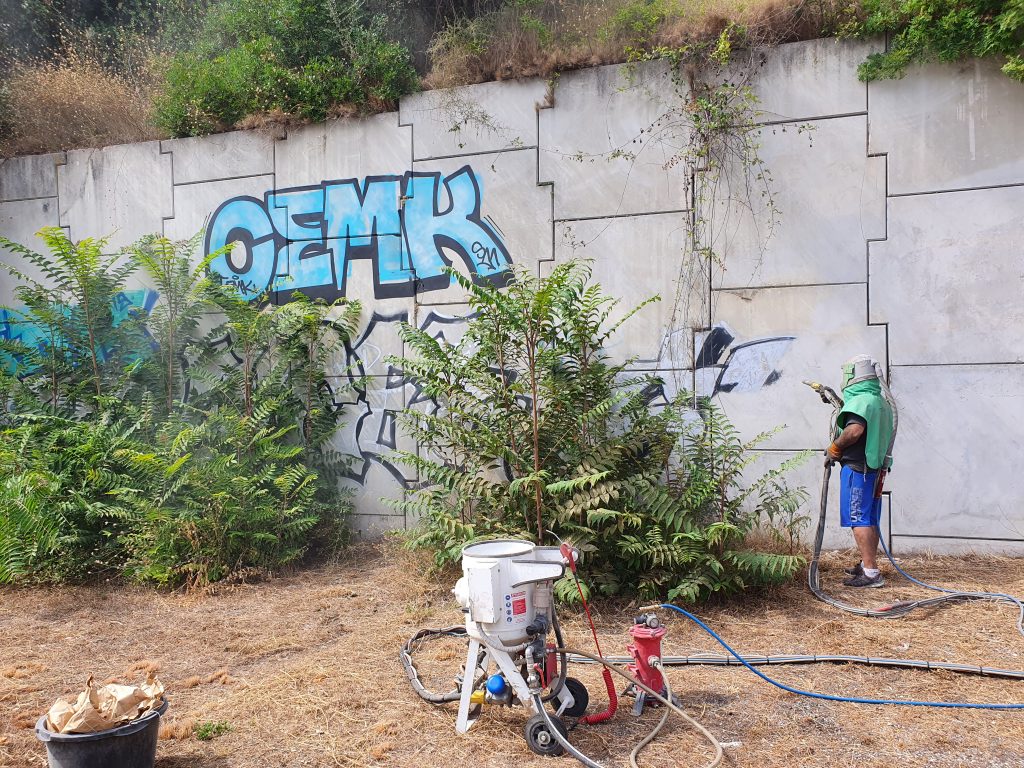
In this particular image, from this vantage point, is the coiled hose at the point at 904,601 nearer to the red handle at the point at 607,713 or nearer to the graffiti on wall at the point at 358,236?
the red handle at the point at 607,713

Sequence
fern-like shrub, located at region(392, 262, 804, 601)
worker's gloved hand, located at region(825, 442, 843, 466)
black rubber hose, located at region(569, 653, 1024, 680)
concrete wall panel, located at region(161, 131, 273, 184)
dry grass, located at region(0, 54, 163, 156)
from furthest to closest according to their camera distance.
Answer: dry grass, located at region(0, 54, 163, 156) < concrete wall panel, located at region(161, 131, 273, 184) < worker's gloved hand, located at region(825, 442, 843, 466) < fern-like shrub, located at region(392, 262, 804, 601) < black rubber hose, located at region(569, 653, 1024, 680)

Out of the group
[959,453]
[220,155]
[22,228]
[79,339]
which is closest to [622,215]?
[959,453]

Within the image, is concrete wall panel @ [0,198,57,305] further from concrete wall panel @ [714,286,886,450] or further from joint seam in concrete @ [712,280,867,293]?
concrete wall panel @ [714,286,886,450]

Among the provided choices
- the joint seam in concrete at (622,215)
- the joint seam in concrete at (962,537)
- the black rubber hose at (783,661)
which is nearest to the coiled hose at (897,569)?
the joint seam in concrete at (962,537)

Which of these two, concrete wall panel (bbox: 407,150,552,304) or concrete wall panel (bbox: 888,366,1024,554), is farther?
concrete wall panel (bbox: 407,150,552,304)

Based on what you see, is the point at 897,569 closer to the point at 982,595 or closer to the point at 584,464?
the point at 982,595

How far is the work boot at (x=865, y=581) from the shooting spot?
248 inches

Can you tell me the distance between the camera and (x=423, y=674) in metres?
4.97

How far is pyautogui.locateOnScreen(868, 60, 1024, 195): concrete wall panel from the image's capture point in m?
6.62

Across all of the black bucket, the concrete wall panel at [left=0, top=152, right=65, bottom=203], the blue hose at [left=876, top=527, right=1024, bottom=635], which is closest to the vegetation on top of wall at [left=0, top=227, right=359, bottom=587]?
the concrete wall panel at [left=0, top=152, right=65, bottom=203]

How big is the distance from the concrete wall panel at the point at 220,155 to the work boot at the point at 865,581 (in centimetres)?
713

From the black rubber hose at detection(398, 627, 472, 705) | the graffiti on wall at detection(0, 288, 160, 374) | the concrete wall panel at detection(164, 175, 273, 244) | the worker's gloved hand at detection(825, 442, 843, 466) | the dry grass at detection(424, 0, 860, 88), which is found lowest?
the black rubber hose at detection(398, 627, 472, 705)

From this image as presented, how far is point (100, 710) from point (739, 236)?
6066 millimetres

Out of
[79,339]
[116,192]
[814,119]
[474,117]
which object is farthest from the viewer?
Result: [116,192]
